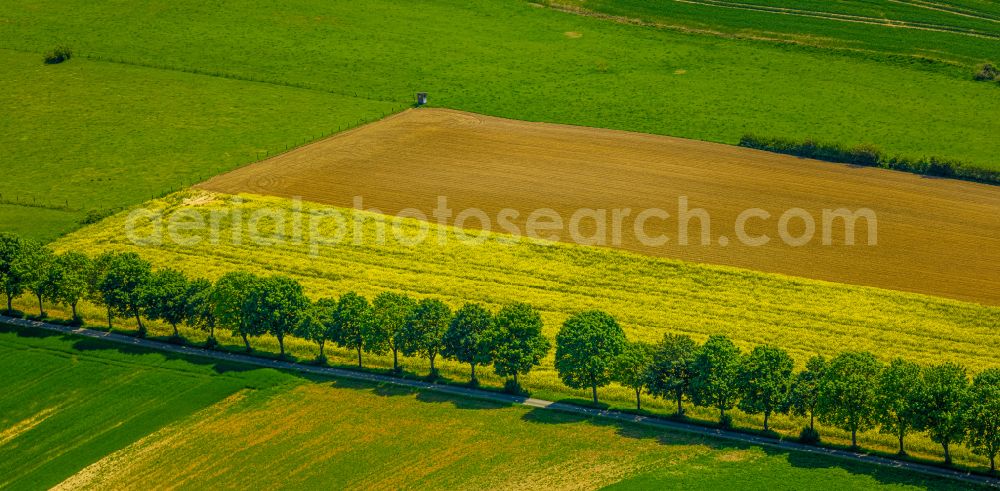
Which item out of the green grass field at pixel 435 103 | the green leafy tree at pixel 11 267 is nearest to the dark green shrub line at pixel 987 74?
the green grass field at pixel 435 103

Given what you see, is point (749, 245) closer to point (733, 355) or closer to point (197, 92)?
point (733, 355)

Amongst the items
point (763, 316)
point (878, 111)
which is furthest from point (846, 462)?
point (878, 111)

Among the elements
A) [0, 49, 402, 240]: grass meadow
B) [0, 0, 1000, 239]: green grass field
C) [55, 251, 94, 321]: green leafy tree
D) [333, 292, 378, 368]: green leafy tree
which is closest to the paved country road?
[333, 292, 378, 368]: green leafy tree

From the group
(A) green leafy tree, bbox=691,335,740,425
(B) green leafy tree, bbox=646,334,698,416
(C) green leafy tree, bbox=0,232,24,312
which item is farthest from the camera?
(C) green leafy tree, bbox=0,232,24,312

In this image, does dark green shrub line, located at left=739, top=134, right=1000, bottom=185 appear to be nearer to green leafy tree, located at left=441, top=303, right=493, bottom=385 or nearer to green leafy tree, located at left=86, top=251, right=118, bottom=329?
green leafy tree, located at left=441, top=303, right=493, bottom=385

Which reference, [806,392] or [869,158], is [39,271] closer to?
[806,392]

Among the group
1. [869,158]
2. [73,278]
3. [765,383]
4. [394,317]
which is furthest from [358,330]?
[869,158]

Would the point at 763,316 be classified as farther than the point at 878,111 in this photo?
No
